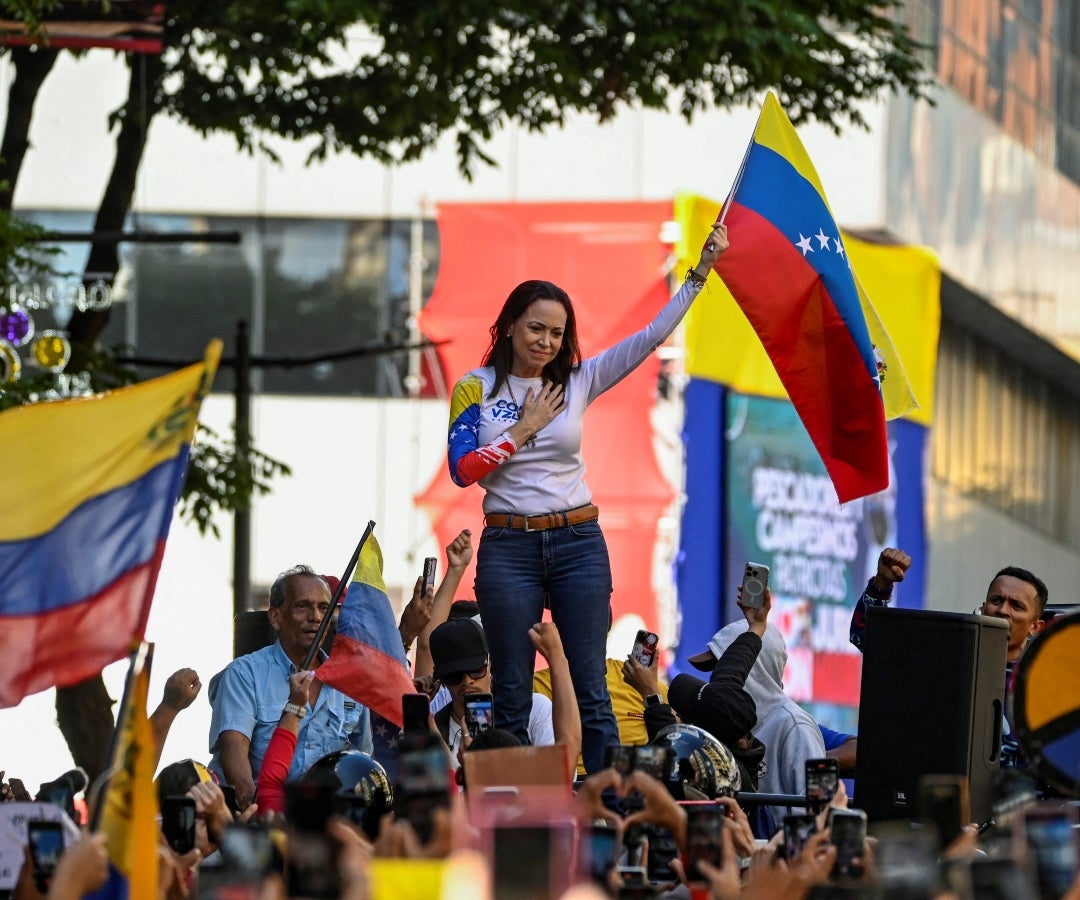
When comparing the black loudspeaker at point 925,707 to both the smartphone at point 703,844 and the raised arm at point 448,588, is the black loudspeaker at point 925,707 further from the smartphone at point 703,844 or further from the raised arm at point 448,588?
the smartphone at point 703,844

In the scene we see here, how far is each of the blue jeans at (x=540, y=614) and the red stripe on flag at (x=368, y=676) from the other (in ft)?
2.55

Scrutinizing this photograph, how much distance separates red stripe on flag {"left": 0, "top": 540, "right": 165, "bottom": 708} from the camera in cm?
664

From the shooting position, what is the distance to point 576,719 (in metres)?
7.73

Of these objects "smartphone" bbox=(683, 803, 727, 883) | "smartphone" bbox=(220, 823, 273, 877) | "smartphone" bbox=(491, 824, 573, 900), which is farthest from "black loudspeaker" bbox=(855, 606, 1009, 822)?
"smartphone" bbox=(220, 823, 273, 877)

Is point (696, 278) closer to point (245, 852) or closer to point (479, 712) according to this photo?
point (479, 712)

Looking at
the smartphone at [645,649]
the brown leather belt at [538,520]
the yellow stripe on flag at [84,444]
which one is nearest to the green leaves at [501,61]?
the smartphone at [645,649]

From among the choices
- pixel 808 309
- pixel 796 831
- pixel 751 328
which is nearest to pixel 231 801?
pixel 796 831

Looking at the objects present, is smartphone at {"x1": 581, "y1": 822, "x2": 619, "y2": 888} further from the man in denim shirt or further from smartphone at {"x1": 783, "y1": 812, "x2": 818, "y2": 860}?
the man in denim shirt

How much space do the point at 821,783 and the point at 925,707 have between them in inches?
65.8

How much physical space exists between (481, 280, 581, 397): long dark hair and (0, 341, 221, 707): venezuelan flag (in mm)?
1867

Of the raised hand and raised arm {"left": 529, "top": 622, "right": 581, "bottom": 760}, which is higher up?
the raised hand

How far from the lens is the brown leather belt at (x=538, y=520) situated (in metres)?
8.32

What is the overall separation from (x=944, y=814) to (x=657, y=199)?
23.1 metres

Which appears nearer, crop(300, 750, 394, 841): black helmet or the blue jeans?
crop(300, 750, 394, 841): black helmet
